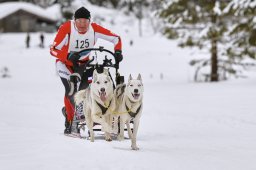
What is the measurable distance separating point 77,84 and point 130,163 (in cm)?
267

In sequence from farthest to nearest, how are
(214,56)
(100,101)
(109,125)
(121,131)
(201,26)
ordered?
(201,26) < (214,56) < (121,131) < (109,125) < (100,101)

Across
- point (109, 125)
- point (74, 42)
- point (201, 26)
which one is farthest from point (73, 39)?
point (201, 26)

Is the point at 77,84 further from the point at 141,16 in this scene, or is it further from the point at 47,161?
the point at 141,16

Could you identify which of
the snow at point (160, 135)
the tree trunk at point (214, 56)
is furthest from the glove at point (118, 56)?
the tree trunk at point (214, 56)

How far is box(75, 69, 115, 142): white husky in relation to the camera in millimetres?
6676

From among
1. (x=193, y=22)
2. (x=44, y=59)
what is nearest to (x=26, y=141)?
(x=193, y=22)

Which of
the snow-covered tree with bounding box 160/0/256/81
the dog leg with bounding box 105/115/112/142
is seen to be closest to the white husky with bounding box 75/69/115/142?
the dog leg with bounding box 105/115/112/142

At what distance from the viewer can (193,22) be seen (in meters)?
23.6

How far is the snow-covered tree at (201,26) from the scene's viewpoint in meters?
22.7

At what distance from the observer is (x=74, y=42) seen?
25.8 feet

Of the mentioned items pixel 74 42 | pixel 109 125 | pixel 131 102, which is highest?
pixel 74 42

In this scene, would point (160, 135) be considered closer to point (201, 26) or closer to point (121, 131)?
point (121, 131)

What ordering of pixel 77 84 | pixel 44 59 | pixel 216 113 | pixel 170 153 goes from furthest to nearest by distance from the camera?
1. pixel 44 59
2. pixel 216 113
3. pixel 77 84
4. pixel 170 153

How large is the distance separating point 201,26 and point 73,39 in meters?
17.5
